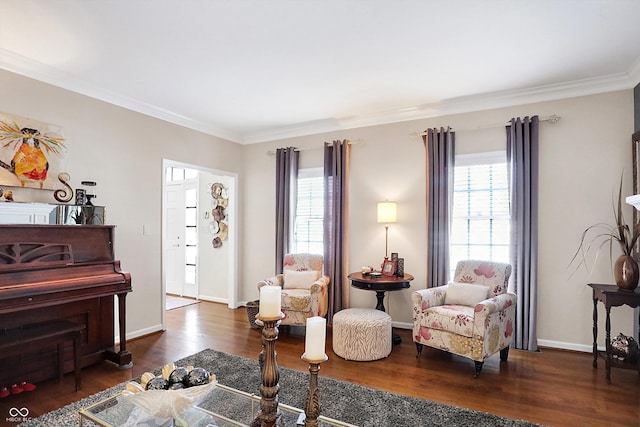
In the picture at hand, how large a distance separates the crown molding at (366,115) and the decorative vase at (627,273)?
1737 millimetres

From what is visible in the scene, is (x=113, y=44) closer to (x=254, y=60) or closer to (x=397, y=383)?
(x=254, y=60)

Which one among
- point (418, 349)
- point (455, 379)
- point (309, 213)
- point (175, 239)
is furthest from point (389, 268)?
point (175, 239)

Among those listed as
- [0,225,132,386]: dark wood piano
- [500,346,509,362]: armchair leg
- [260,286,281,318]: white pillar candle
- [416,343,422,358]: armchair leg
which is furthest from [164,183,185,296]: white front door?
[260,286,281,318]: white pillar candle

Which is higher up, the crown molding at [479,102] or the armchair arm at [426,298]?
the crown molding at [479,102]

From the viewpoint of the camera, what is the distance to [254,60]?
3.11m

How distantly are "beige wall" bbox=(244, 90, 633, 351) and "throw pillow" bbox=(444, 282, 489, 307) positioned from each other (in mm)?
673

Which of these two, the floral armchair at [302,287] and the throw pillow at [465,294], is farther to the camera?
the floral armchair at [302,287]

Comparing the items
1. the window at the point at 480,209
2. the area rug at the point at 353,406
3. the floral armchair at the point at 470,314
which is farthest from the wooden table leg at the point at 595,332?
the area rug at the point at 353,406

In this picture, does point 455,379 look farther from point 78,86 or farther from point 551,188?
point 78,86

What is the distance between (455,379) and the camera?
2.96 meters

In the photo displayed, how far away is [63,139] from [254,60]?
2.04m

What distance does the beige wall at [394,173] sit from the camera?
3475 millimetres

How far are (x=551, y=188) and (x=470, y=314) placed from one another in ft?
5.62

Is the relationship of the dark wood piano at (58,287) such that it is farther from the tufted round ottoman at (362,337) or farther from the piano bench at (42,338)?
the tufted round ottoman at (362,337)
